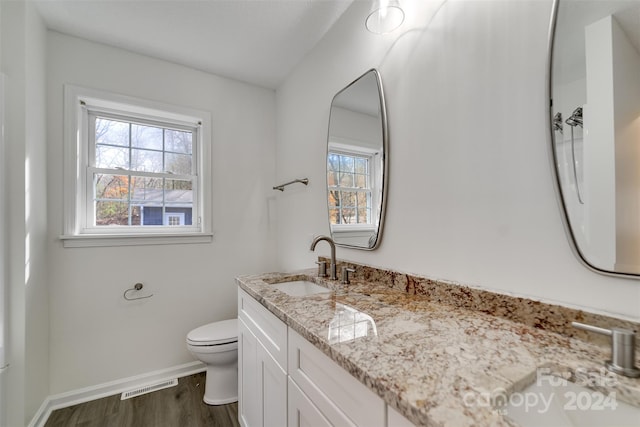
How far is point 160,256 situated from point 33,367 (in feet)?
2.96

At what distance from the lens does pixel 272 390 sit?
113 cm

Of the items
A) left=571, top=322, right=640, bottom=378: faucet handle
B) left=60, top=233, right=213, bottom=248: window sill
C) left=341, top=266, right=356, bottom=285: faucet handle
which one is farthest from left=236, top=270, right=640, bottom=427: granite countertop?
left=60, top=233, right=213, bottom=248: window sill

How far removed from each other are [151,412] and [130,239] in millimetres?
1180

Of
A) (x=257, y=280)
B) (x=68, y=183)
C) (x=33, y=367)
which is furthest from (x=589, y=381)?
(x=68, y=183)

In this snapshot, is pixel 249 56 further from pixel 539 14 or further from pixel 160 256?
pixel 539 14

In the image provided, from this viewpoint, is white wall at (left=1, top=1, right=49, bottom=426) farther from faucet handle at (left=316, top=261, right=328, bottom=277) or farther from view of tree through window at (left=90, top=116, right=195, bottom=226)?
faucet handle at (left=316, top=261, right=328, bottom=277)

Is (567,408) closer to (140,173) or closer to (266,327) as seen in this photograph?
(266,327)

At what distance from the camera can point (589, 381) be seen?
1.92ft

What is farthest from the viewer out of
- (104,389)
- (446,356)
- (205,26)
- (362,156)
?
(104,389)

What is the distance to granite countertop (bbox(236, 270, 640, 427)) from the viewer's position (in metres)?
0.51

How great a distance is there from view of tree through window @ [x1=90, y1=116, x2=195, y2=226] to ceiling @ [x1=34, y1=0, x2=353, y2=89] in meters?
0.60

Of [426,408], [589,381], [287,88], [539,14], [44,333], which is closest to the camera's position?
[426,408]

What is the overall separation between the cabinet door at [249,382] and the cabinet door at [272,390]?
0.07m

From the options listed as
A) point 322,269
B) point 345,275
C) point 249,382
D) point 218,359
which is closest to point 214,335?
point 218,359
